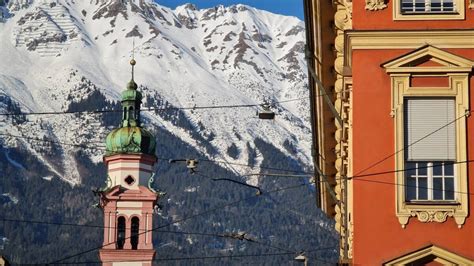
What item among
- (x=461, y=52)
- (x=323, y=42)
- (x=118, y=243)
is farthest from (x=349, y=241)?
(x=118, y=243)

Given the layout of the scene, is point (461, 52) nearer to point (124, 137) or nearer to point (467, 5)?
point (467, 5)

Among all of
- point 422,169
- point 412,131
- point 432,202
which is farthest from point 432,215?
point 412,131

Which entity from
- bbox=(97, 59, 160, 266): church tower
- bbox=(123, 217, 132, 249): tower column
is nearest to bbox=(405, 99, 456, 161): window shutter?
bbox=(97, 59, 160, 266): church tower

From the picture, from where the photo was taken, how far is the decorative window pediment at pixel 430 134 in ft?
104

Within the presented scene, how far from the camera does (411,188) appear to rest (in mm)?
31766

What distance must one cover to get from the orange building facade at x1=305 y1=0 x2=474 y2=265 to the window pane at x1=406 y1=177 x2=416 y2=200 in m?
0.02

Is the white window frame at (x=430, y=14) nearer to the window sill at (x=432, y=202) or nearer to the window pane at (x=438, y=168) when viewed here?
the window pane at (x=438, y=168)

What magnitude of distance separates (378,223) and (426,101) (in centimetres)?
245

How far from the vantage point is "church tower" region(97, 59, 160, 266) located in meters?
93.4

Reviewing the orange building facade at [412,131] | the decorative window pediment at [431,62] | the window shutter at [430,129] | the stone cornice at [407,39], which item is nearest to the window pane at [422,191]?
the orange building facade at [412,131]

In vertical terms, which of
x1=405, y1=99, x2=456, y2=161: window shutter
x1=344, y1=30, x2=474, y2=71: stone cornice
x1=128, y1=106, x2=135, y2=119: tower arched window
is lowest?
x1=405, y1=99, x2=456, y2=161: window shutter

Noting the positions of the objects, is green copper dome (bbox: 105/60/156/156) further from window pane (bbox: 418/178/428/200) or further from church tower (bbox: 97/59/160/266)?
window pane (bbox: 418/178/428/200)

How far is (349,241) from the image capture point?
122 ft

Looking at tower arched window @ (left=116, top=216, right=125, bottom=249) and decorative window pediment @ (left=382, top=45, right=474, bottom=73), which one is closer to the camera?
decorative window pediment @ (left=382, top=45, right=474, bottom=73)
